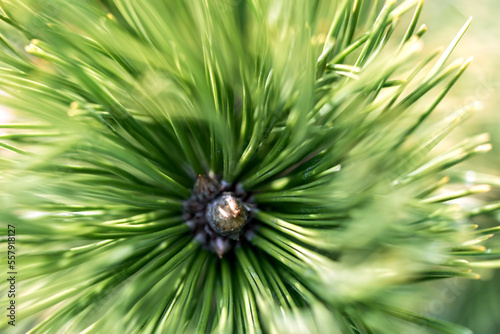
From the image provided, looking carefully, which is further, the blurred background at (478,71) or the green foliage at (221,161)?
the blurred background at (478,71)

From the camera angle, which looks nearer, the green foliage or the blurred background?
the green foliage

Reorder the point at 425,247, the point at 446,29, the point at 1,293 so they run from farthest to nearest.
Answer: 1. the point at 446,29
2. the point at 1,293
3. the point at 425,247

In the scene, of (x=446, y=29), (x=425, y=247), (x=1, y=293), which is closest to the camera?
(x=425, y=247)

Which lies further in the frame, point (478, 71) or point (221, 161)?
point (478, 71)

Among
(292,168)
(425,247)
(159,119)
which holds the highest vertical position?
(159,119)

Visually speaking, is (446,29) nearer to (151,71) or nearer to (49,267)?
(151,71)

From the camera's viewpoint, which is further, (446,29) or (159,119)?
(446,29)

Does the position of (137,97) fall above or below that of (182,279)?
above

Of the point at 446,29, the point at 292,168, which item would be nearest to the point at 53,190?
the point at 292,168
